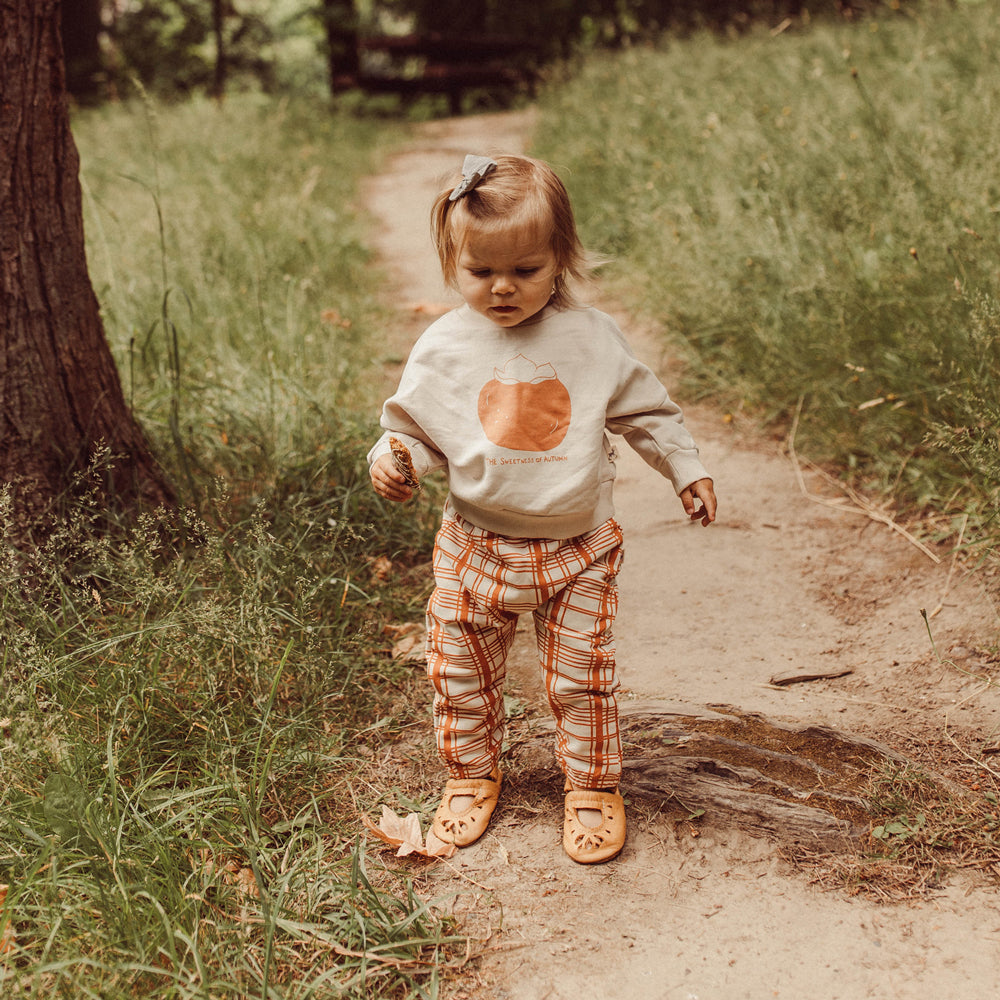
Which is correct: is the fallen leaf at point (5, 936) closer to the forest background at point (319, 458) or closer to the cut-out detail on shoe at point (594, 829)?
the forest background at point (319, 458)

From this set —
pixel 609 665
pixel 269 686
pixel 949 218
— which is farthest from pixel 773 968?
pixel 949 218

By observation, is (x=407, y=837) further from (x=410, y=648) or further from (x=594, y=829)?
(x=410, y=648)

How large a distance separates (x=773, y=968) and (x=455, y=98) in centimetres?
1256

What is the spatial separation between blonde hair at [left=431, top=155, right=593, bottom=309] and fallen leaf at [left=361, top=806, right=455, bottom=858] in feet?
3.78

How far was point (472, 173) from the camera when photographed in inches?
65.4

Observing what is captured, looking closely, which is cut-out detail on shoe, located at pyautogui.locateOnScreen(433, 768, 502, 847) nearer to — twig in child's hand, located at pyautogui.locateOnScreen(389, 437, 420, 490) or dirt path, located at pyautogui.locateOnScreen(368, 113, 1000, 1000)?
dirt path, located at pyautogui.locateOnScreen(368, 113, 1000, 1000)

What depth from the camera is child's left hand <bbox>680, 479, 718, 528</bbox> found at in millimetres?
1776

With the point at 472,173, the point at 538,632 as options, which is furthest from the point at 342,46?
the point at 538,632

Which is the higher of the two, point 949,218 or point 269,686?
point 949,218

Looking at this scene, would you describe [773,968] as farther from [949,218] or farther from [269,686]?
[949,218]

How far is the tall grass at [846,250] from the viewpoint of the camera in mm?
2822

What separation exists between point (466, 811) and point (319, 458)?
1.36m

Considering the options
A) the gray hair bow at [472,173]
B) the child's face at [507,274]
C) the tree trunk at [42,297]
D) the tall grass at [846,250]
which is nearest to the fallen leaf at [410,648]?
the tree trunk at [42,297]

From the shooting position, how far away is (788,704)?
85.9 inches
